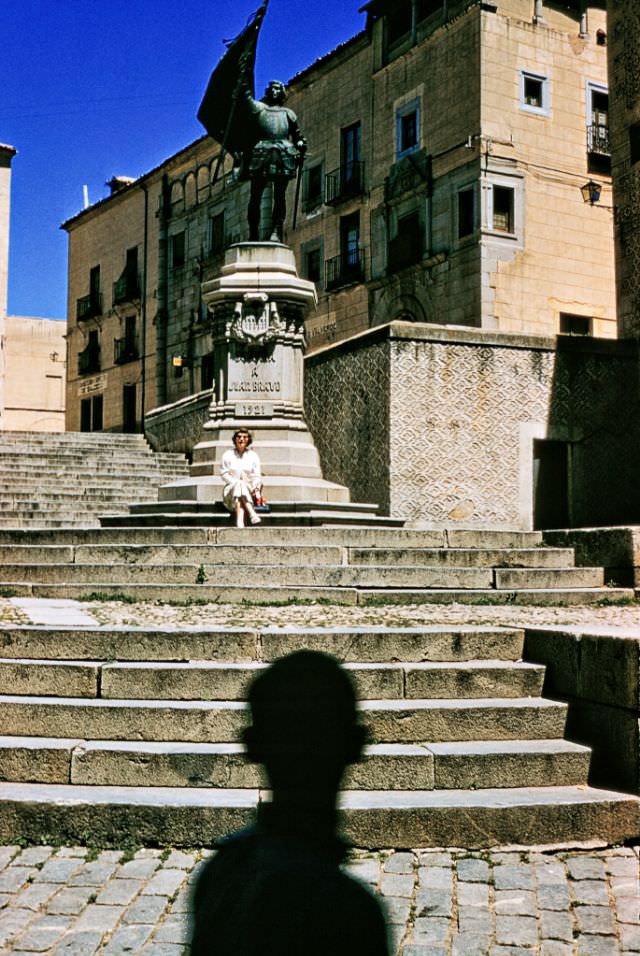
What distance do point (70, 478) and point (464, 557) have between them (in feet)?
29.1

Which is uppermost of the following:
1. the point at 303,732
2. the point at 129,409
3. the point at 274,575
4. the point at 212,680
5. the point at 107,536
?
the point at 129,409

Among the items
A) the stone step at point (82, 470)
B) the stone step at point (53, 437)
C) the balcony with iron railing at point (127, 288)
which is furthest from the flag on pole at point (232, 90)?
the balcony with iron railing at point (127, 288)

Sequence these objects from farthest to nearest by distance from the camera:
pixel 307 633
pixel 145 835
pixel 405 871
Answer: pixel 307 633 < pixel 145 835 < pixel 405 871

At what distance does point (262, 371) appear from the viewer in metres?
12.4

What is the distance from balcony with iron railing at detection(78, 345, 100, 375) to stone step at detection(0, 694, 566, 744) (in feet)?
121

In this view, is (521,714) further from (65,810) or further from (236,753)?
(65,810)

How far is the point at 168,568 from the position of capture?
783 centimetres

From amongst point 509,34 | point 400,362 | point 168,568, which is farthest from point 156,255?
point 168,568

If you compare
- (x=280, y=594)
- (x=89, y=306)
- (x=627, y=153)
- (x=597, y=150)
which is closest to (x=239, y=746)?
(x=280, y=594)

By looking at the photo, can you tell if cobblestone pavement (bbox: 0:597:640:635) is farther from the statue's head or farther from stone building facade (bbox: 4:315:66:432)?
stone building facade (bbox: 4:315:66:432)

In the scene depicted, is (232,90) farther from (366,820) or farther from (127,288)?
(127,288)

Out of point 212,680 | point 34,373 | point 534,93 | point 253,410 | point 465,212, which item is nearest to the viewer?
point 212,680

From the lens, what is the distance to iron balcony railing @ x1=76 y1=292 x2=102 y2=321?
133ft

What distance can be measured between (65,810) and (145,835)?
363mm
